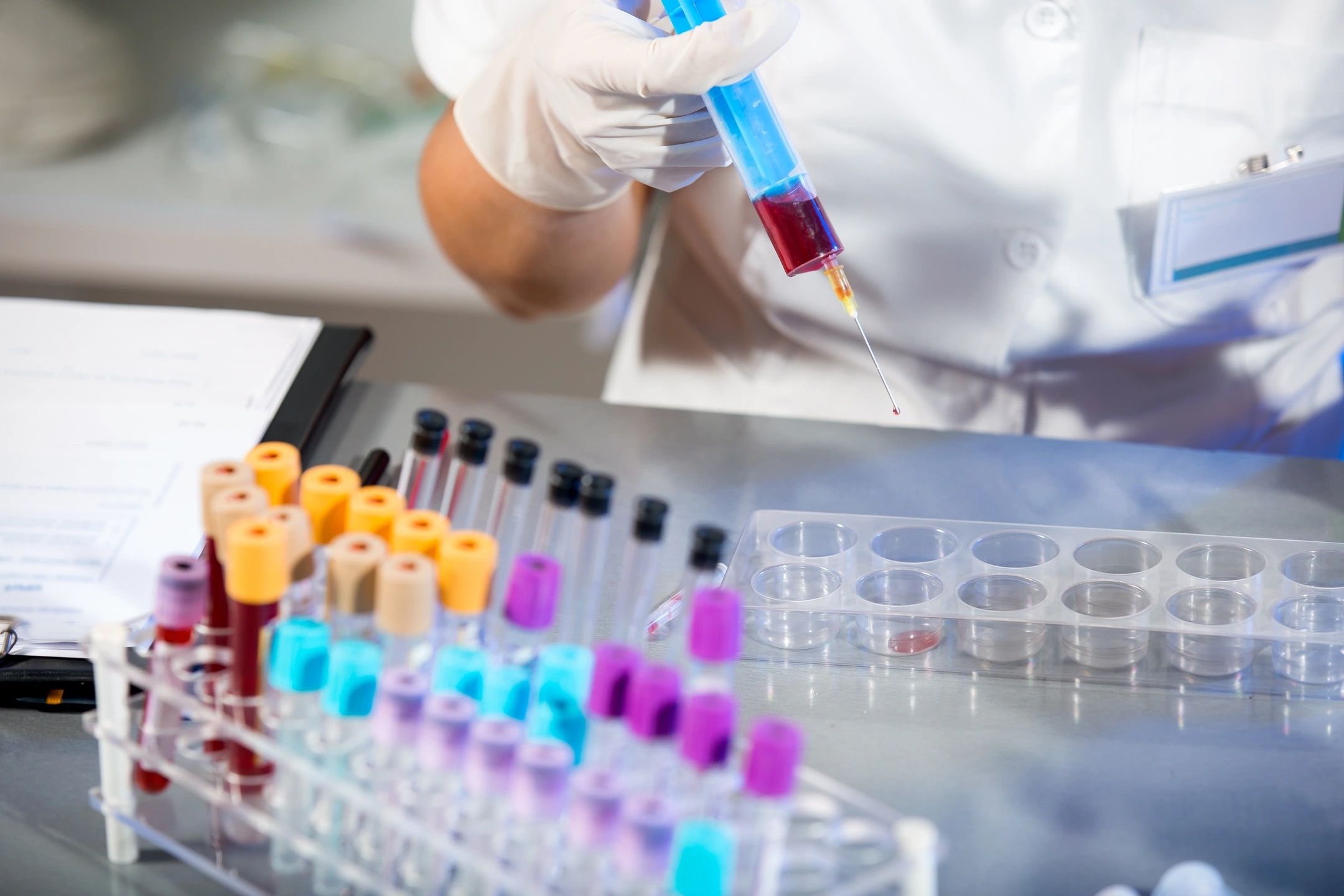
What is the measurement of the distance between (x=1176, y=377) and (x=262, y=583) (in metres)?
0.88

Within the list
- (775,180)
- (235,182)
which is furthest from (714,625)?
(235,182)

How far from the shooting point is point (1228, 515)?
0.91 meters

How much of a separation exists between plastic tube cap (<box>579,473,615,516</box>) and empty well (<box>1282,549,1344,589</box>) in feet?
1.51

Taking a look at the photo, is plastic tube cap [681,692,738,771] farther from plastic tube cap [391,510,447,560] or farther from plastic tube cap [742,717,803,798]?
plastic tube cap [391,510,447,560]

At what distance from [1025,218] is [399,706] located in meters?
0.74

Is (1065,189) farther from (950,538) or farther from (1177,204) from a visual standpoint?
(950,538)

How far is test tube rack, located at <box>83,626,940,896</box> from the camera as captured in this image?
1.62 feet

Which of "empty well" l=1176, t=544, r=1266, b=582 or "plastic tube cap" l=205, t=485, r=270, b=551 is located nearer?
"plastic tube cap" l=205, t=485, r=270, b=551

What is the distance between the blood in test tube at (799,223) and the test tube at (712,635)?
271 mm

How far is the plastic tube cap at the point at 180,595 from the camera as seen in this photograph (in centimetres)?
57

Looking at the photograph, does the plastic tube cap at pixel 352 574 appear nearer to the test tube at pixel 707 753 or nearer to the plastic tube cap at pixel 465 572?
the plastic tube cap at pixel 465 572

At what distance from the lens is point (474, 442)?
23.8 inches

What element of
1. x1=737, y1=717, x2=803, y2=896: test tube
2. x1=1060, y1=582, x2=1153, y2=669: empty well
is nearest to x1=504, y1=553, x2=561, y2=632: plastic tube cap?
x1=737, y1=717, x2=803, y2=896: test tube

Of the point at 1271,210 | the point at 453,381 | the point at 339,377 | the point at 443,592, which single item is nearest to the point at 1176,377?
the point at 1271,210
